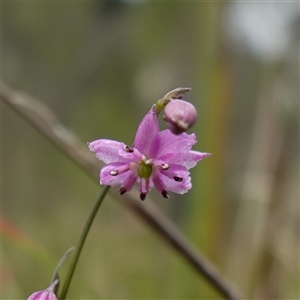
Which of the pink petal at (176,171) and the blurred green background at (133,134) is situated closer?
→ the pink petal at (176,171)

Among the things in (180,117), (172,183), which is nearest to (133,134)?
(172,183)

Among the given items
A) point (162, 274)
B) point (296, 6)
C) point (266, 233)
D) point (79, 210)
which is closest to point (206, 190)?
point (266, 233)

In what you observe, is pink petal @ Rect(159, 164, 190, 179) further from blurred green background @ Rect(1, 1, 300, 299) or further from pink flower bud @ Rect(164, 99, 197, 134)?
blurred green background @ Rect(1, 1, 300, 299)

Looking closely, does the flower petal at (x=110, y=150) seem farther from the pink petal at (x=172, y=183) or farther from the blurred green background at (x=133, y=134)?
the blurred green background at (x=133, y=134)

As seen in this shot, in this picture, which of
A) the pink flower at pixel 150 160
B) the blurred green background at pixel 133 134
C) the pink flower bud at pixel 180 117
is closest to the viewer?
the pink flower bud at pixel 180 117

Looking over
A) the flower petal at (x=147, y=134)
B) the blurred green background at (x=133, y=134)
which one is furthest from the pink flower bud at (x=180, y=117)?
the blurred green background at (x=133, y=134)

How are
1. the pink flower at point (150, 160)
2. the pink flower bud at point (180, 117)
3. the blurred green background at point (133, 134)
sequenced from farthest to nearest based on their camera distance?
1. the blurred green background at point (133, 134)
2. the pink flower at point (150, 160)
3. the pink flower bud at point (180, 117)

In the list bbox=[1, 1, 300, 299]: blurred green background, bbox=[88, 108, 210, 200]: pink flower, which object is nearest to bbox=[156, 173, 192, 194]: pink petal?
bbox=[88, 108, 210, 200]: pink flower

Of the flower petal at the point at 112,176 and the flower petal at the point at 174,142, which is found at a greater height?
the flower petal at the point at 174,142
